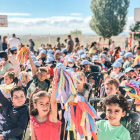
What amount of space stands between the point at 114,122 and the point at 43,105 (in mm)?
797

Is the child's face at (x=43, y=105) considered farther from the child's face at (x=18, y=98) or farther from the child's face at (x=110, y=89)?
the child's face at (x=110, y=89)

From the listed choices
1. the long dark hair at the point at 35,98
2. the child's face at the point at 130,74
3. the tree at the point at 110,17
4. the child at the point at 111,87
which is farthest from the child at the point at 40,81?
the tree at the point at 110,17

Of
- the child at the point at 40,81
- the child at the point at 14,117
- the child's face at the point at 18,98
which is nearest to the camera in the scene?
the child at the point at 14,117

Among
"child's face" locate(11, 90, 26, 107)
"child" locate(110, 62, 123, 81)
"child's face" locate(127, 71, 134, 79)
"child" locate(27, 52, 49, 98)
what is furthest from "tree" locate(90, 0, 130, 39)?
"child's face" locate(11, 90, 26, 107)

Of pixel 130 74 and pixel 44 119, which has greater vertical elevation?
pixel 130 74

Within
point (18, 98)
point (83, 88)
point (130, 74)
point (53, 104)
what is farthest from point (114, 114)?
point (130, 74)

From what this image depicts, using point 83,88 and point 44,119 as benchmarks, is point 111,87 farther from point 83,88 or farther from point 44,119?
point 44,119

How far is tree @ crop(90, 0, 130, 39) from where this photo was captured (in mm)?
28578

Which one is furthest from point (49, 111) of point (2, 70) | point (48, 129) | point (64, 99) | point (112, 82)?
point (2, 70)

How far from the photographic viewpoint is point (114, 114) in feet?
6.98

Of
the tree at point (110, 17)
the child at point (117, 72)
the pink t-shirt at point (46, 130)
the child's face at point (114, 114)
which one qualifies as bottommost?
the pink t-shirt at point (46, 130)

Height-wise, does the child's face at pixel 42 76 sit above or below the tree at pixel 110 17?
below

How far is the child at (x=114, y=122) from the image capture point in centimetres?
206

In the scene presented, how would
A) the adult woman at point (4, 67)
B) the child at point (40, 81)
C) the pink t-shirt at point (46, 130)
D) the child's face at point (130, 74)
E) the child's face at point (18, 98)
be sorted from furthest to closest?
the adult woman at point (4, 67) → the child's face at point (130, 74) → the child at point (40, 81) → the child's face at point (18, 98) → the pink t-shirt at point (46, 130)
